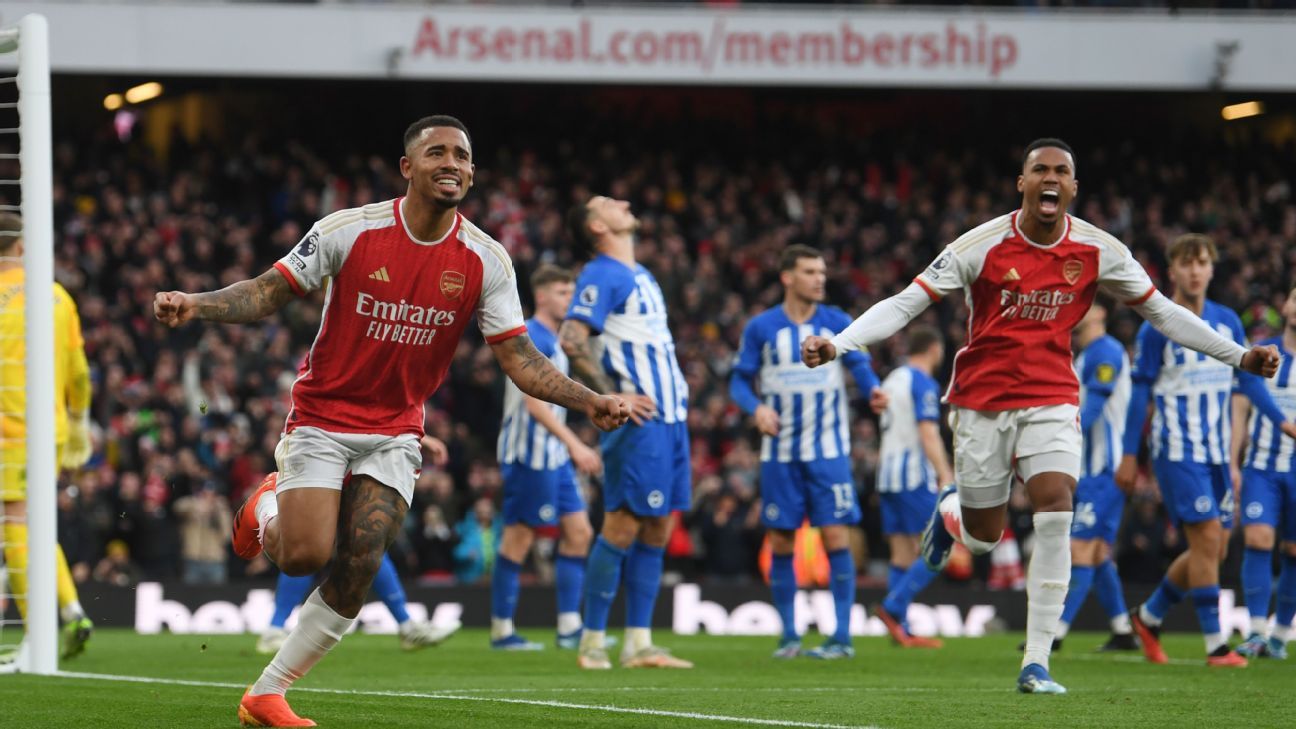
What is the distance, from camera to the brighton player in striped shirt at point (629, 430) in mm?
9820

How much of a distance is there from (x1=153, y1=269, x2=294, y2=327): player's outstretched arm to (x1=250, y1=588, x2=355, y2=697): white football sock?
1.04m

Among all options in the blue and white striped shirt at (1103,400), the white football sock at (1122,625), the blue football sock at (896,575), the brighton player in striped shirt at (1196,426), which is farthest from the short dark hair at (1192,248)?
the blue football sock at (896,575)

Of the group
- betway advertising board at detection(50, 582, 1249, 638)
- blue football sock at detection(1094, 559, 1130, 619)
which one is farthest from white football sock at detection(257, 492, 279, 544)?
betway advertising board at detection(50, 582, 1249, 638)

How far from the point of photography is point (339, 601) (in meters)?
6.43

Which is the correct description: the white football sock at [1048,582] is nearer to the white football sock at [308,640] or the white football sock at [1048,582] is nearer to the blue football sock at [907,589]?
the white football sock at [308,640]

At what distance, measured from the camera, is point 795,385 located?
11734mm

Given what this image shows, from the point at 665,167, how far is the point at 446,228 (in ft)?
73.9

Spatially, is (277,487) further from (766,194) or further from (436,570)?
(766,194)

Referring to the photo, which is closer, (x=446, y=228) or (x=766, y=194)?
(x=446, y=228)

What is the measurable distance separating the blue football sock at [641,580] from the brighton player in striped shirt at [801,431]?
159 cm

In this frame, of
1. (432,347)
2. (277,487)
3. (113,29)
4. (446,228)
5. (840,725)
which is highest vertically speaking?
(113,29)

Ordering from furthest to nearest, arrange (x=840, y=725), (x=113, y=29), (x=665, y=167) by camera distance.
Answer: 1. (x=665, y=167)
2. (x=113, y=29)
3. (x=840, y=725)

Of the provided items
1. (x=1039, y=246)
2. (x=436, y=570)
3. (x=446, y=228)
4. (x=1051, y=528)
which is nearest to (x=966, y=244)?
(x=1039, y=246)

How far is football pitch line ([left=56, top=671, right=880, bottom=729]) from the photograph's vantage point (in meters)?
6.36
